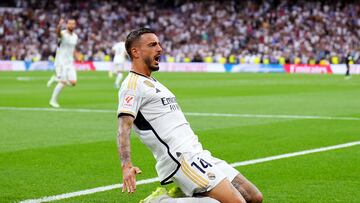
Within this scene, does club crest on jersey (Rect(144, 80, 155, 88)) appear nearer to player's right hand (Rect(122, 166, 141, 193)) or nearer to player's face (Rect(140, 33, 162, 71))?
player's face (Rect(140, 33, 162, 71))

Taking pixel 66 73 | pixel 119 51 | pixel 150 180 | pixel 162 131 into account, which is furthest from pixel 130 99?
pixel 119 51

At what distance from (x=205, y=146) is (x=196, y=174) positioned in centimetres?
688

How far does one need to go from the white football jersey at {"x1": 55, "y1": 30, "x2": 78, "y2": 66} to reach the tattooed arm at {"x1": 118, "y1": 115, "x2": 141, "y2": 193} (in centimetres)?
1727

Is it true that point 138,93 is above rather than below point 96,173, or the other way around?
above

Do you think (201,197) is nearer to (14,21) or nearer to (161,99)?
(161,99)

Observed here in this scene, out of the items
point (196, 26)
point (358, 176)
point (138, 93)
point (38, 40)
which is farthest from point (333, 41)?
point (138, 93)

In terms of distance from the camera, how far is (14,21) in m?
67.8

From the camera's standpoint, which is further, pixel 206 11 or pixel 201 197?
pixel 206 11

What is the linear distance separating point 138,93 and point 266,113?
1380cm

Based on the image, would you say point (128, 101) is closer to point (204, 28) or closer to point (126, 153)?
point (126, 153)

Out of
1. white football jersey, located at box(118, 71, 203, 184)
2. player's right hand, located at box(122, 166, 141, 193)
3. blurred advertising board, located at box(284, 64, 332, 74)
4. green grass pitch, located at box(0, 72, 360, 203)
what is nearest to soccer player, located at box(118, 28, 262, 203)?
white football jersey, located at box(118, 71, 203, 184)

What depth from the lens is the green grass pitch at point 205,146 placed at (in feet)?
30.5

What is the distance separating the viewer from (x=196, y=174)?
6.77 meters

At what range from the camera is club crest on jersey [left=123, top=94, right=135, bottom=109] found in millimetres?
6801
